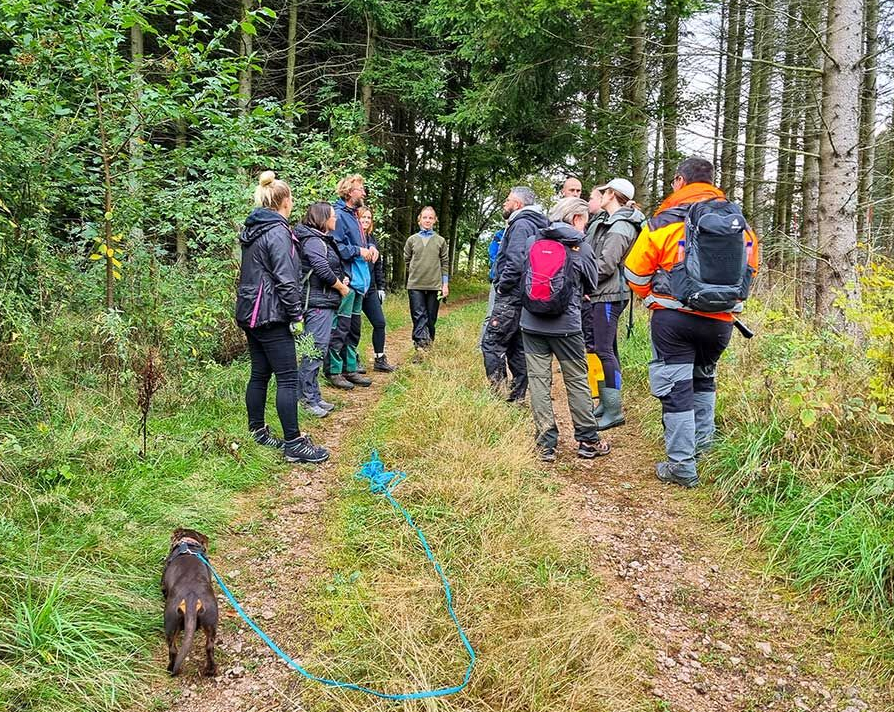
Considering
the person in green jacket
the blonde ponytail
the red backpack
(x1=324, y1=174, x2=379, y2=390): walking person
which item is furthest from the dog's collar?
the person in green jacket

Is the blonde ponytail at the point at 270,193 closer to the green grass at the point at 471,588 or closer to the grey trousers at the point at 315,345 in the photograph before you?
the grey trousers at the point at 315,345

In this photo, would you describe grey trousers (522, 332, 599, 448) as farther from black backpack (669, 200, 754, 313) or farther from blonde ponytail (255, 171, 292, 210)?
blonde ponytail (255, 171, 292, 210)

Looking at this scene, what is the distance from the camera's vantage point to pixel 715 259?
3.74m

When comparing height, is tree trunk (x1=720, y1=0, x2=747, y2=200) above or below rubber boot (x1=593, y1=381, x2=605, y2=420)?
above

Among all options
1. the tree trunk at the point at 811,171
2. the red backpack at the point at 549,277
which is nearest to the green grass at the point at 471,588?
the red backpack at the point at 549,277

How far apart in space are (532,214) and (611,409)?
77.8 inches

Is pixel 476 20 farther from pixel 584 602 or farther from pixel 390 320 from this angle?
pixel 584 602

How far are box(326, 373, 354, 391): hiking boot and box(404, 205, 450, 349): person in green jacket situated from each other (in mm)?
1555

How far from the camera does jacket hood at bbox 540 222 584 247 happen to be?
4523 mm

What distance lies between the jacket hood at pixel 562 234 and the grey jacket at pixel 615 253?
2.75ft

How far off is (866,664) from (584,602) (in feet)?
3.88

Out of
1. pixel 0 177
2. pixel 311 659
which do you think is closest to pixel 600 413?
pixel 311 659

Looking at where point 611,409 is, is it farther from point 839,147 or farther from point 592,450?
point 839,147

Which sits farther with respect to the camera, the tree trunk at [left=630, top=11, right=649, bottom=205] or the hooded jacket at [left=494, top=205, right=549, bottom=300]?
the tree trunk at [left=630, top=11, right=649, bottom=205]
